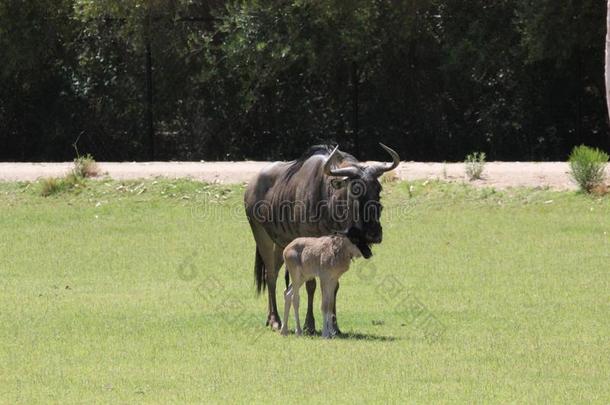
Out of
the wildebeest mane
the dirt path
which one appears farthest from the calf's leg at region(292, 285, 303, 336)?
the dirt path

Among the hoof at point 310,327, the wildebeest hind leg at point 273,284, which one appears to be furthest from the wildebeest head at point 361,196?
the wildebeest hind leg at point 273,284

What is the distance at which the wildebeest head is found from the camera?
13.0 meters

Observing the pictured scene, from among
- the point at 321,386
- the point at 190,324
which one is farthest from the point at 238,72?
the point at 321,386

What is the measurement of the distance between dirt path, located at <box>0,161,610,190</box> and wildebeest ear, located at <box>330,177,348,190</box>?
1115 cm

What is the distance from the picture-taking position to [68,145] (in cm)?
3177

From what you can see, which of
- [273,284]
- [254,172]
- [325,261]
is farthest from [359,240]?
[254,172]

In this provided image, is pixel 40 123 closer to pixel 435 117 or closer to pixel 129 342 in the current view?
pixel 435 117

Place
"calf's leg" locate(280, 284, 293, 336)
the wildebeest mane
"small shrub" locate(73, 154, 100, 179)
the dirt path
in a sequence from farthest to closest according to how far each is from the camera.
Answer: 1. "small shrub" locate(73, 154, 100, 179)
2. the dirt path
3. the wildebeest mane
4. "calf's leg" locate(280, 284, 293, 336)

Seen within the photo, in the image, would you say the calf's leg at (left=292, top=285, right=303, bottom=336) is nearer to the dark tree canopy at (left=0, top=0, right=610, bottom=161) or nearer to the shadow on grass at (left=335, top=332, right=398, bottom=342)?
the shadow on grass at (left=335, top=332, right=398, bottom=342)

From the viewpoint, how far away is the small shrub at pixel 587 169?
76.3ft

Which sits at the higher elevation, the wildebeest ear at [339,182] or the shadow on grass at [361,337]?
the wildebeest ear at [339,182]

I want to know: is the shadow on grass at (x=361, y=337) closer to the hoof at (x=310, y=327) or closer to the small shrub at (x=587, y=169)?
the hoof at (x=310, y=327)

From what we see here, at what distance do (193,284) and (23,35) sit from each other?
48.8 ft

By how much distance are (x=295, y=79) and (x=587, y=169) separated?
28.9 ft
